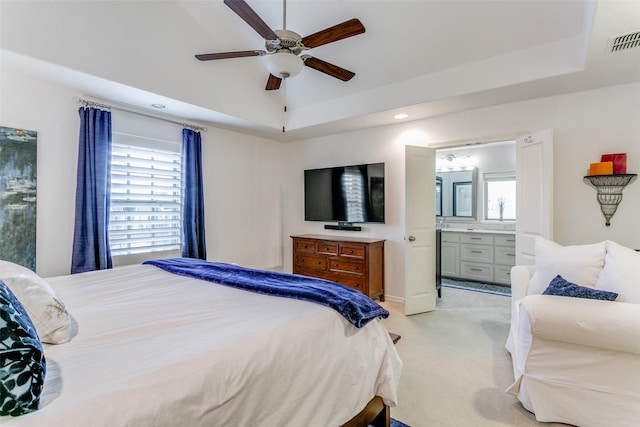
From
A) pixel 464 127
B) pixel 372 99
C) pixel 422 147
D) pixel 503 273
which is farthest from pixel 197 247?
pixel 503 273

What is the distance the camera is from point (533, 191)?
10.3 feet

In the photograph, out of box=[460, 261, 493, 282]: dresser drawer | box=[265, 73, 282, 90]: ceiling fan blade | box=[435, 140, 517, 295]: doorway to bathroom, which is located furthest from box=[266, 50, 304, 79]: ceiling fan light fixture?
box=[460, 261, 493, 282]: dresser drawer

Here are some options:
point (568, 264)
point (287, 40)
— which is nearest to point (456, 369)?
point (568, 264)

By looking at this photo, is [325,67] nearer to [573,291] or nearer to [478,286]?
[573,291]

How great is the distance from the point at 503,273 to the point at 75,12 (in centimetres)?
620

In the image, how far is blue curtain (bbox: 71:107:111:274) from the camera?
9.56 ft

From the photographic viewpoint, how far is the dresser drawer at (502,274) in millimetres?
4902

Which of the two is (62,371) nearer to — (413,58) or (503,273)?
(413,58)

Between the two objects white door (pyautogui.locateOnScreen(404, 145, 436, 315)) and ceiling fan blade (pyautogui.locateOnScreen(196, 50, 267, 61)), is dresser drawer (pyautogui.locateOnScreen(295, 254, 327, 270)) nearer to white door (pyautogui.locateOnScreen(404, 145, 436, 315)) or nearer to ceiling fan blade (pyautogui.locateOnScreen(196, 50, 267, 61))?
white door (pyautogui.locateOnScreen(404, 145, 436, 315))

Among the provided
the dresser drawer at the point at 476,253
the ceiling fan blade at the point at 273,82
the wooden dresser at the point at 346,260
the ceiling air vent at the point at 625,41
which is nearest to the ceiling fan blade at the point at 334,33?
the ceiling fan blade at the point at 273,82

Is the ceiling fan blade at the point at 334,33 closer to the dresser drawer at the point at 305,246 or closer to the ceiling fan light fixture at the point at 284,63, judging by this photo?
the ceiling fan light fixture at the point at 284,63

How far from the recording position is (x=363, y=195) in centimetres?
438

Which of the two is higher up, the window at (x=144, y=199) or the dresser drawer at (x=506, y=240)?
the window at (x=144, y=199)

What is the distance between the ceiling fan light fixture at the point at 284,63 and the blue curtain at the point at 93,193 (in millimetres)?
2054
